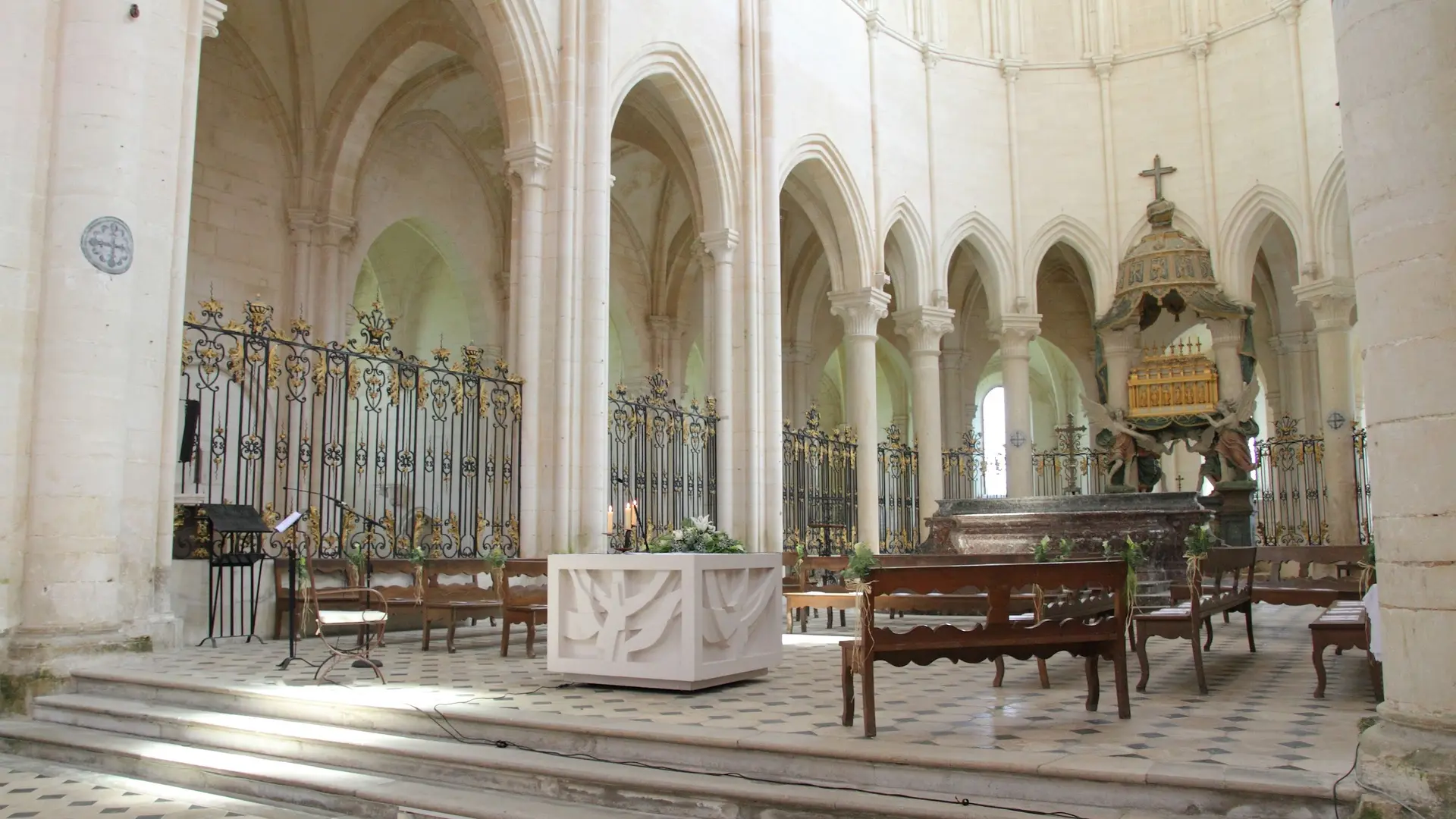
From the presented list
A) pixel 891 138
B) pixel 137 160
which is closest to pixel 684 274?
pixel 891 138

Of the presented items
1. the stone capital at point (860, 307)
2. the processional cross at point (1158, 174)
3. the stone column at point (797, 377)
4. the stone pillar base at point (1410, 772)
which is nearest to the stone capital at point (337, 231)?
the stone capital at point (860, 307)

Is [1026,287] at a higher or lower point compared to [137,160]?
higher

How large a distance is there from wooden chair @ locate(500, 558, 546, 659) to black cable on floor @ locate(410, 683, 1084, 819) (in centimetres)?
217

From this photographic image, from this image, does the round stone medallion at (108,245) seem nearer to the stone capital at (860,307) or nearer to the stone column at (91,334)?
the stone column at (91,334)

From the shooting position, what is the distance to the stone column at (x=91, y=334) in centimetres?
696

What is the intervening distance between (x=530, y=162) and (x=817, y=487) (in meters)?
9.72

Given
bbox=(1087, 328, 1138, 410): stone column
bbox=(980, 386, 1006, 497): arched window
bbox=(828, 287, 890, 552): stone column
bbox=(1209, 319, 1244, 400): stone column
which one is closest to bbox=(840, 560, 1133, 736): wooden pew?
bbox=(828, 287, 890, 552): stone column

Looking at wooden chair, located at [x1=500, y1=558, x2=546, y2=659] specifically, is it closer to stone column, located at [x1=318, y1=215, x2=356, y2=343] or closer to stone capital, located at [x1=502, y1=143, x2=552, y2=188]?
stone capital, located at [x1=502, y1=143, x2=552, y2=188]

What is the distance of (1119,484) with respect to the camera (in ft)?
63.0

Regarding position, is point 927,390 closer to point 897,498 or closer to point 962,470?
point 897,498

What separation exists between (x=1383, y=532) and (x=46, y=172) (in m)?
7.54

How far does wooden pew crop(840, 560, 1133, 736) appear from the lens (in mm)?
4836

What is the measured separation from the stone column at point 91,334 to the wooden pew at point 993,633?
4840mm

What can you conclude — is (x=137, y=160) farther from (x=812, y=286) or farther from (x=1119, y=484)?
(x=812, y=286)
